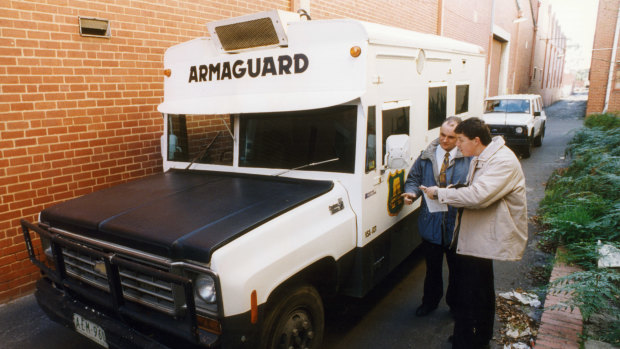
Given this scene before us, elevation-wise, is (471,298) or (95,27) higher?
(95,27)

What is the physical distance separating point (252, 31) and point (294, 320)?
91.3 inches

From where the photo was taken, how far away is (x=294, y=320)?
115 inches

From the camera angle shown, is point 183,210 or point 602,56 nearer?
point 183,210

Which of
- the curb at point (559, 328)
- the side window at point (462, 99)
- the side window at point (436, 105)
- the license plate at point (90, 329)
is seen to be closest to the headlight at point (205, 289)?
the license plate at point (90, 329)

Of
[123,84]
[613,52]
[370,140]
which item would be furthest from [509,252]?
[613,52]

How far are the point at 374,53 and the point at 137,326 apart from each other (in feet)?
8.78

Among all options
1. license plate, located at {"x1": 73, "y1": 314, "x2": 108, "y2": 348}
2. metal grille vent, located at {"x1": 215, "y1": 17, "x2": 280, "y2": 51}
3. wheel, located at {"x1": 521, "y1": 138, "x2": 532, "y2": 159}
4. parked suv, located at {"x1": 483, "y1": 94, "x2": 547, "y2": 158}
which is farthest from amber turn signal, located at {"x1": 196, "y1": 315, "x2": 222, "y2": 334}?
wheel, located at {"x1": 521, "y1": 138, "x2": 532, "y2": 159}

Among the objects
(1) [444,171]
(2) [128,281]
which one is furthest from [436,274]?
(2) [128,281]

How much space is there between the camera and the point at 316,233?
Answer: 3.03 meters

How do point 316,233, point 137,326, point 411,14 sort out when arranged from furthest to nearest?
point 411,14, point 316,233, point 137,326

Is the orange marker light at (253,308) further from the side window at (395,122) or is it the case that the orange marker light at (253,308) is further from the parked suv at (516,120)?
the parked suv at (516,120)

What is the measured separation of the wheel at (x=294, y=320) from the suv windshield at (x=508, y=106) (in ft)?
41.2

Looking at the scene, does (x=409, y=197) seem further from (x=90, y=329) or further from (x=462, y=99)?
(x=462, y=99)

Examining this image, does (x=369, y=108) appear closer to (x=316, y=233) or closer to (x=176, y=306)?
(x=316, y=233)
